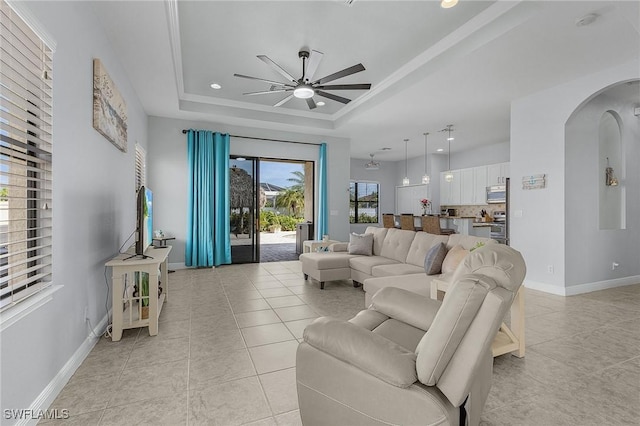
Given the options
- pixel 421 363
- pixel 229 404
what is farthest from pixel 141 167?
pixel 421 363

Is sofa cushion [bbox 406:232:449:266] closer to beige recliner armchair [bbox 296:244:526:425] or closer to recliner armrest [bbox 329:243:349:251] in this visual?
recliner armrest [bbox 329:243:349:251]

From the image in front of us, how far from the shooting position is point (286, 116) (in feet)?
20.8

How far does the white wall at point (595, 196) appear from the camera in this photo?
4.35 m

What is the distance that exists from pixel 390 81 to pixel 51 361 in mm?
4920

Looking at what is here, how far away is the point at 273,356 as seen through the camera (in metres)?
2.48

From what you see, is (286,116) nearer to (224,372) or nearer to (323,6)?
(323,6)

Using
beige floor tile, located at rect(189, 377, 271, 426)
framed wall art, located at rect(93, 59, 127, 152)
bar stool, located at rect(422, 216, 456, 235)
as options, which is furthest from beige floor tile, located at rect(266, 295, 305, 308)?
bar stool, located at rect(422, 216, 456, 235)

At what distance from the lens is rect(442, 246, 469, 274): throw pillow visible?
326cm

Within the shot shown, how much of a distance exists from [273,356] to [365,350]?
1.42 m

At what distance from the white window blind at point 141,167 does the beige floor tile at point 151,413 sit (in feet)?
12.7

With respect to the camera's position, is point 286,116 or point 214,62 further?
point 286,116

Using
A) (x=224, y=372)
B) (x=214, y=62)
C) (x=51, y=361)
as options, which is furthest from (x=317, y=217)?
(x=51, y=361)

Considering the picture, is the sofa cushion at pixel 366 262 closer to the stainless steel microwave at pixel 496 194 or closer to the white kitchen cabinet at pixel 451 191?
the stainless steel microwave at pixel 496 194

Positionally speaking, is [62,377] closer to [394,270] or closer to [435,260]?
[394,270]
